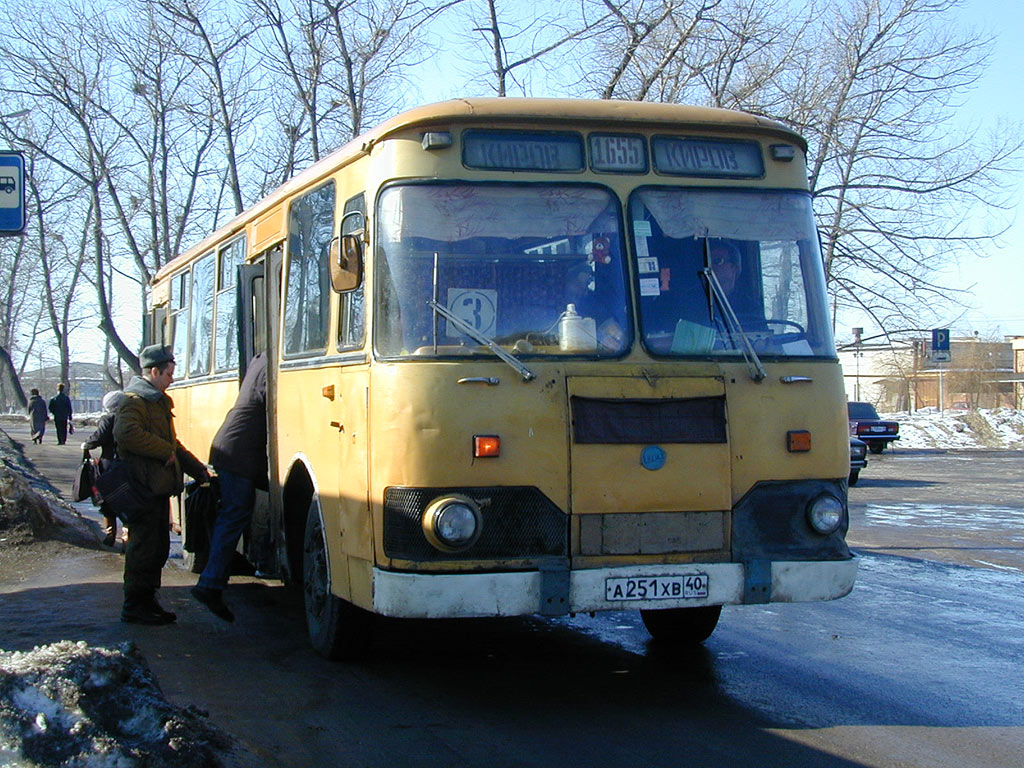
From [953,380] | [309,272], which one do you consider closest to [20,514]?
[309,272]

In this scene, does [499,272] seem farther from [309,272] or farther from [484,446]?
[309,272]

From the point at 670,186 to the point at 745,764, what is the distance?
9.65 ft

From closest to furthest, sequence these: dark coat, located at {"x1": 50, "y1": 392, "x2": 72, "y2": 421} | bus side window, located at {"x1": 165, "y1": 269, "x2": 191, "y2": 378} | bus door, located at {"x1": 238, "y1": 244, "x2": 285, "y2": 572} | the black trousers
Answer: bus door, located at {"x1": 238, "y1": 244, "x2": 285, "y2": 572} < the black trousers < bus side window, located at {"x1": 165, "y1": 269, "x2": 191, "y2": 378} < dark coat, located at {"x1": 50, "y1": 392, "x2": 72, "y2": 421}

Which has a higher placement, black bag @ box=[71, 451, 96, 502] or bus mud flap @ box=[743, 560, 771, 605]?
black bag @ box=[71, 451, 96, 502]

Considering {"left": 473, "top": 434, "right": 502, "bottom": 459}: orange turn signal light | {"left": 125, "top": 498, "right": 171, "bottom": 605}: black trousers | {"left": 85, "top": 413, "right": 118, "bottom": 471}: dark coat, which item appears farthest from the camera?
{"left": 85, "top": 413, "right": 118, "bottom": 471}: dark coat

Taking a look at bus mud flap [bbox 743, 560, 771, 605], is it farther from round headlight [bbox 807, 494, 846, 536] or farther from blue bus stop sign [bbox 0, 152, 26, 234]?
blue bus stop sign [bbox 0, 152, 26, 234]

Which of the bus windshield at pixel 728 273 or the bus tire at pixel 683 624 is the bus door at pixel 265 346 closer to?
the bus tire at pixel 683 624

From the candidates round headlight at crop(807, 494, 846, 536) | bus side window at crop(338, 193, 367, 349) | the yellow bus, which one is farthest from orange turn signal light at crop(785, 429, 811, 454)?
bus side window at crop(338, 193, 367, 349)

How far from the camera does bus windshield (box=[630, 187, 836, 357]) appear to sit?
6.37 meters

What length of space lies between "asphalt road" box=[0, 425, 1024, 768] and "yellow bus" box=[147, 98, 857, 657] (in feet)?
1.87

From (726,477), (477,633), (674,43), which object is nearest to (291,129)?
(674,43)

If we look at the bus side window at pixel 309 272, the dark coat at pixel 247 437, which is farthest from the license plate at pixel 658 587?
the dark coat at pixel 247 437

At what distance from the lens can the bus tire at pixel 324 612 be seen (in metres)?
7.00

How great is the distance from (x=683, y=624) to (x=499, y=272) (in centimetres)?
289
